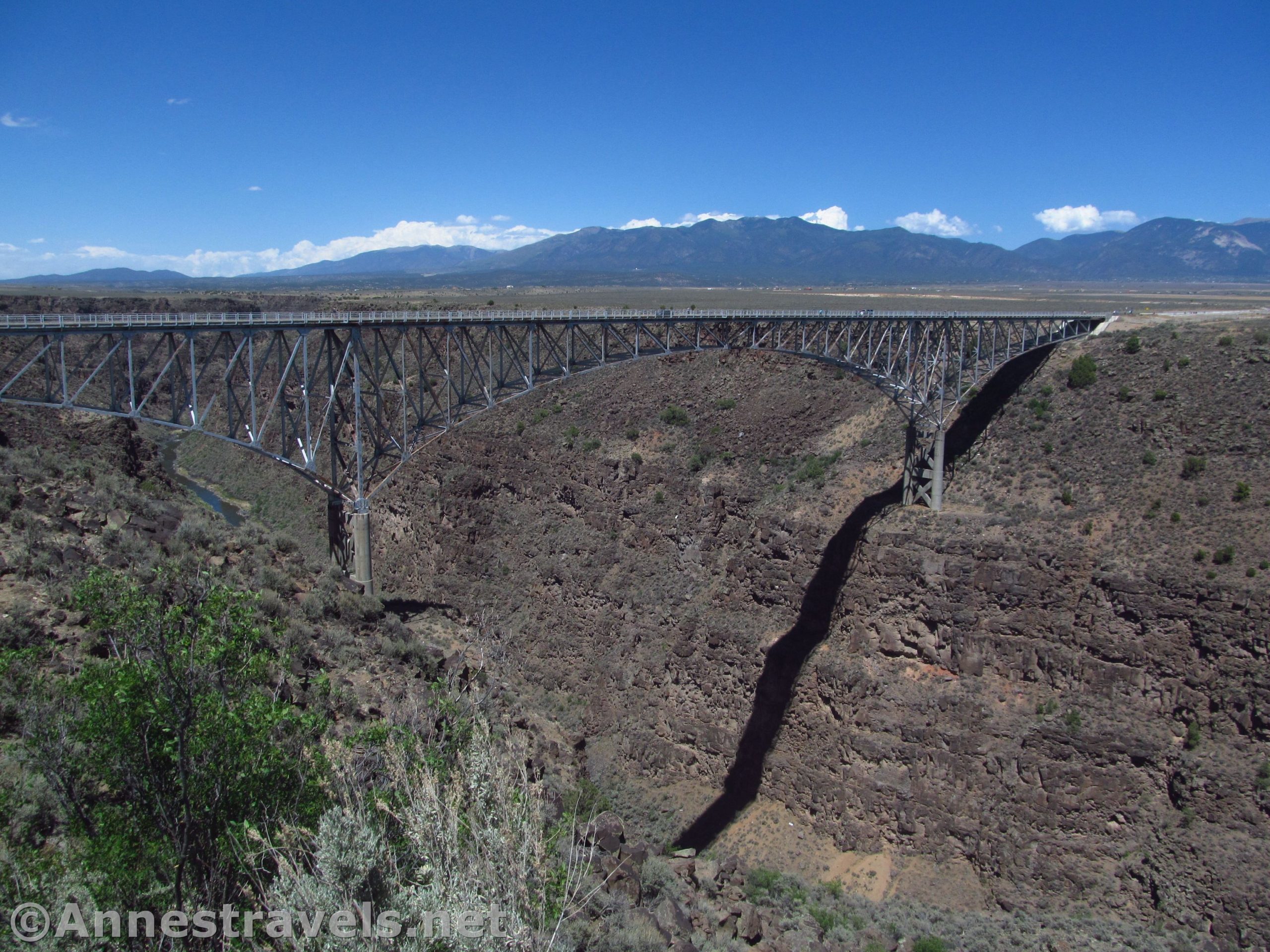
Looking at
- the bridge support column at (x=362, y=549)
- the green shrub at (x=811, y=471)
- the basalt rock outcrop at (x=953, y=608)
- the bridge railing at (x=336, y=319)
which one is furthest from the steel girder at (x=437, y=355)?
the green shrub at (x=811, y=471)

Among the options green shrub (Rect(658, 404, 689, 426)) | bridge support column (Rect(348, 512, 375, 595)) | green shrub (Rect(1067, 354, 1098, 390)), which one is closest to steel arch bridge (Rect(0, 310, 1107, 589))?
bridge support column (Rect(348, 512, 375, 595))

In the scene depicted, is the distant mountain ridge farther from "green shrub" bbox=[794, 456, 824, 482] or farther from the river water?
the river water

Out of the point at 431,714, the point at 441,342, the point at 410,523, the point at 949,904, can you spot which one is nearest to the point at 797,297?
the point at 441,342

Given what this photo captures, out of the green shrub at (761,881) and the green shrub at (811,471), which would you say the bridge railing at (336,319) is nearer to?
the green shrub at (811,471)

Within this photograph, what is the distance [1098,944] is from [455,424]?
24.1 m

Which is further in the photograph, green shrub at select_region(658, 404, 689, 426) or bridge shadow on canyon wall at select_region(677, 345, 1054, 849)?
green shrub at select_region(658, 404, 689, 426)

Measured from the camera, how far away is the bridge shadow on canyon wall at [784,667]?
27656 mm

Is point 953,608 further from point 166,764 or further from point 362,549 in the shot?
point 166,764

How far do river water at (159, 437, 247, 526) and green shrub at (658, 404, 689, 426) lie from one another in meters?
23.9

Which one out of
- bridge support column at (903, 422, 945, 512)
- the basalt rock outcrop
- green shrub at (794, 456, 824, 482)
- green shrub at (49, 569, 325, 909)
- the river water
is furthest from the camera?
the river water

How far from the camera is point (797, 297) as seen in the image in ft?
265

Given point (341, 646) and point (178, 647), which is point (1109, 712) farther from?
point (178, 647)

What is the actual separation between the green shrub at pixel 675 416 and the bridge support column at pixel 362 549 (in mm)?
17940

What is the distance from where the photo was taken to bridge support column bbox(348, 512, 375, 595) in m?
29.7
